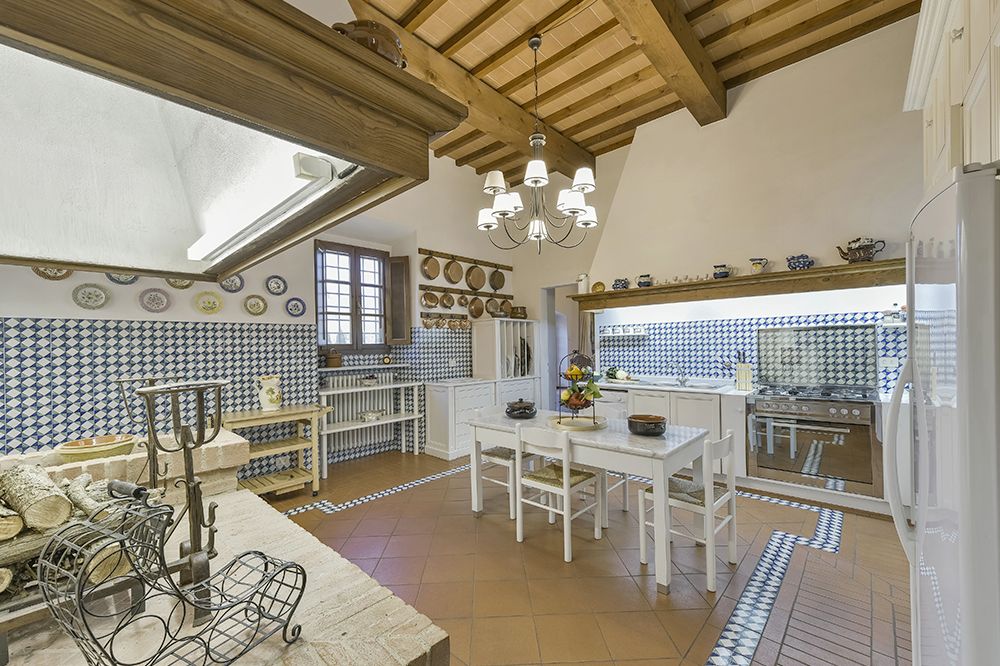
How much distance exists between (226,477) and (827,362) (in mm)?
4532

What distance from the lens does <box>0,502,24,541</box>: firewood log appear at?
872 millimetres

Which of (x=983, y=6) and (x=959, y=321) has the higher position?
(x=983, y=6)

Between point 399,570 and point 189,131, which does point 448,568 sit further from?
point 189,131

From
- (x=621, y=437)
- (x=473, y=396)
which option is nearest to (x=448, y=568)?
(x=621, y=437)

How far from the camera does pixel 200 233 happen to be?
1.02 m

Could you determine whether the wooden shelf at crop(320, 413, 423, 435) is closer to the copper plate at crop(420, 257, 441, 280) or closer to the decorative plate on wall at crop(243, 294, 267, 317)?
the decorative plate on wall at crop(243, 294, 267, 317)

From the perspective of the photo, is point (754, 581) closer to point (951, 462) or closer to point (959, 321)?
point (951, 462)

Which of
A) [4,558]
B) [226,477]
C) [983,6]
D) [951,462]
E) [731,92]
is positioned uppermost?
[731,92]

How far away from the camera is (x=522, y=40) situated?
11.7 feet

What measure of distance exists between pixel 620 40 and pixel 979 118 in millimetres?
2915

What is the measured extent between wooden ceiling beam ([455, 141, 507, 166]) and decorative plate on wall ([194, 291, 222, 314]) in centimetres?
348

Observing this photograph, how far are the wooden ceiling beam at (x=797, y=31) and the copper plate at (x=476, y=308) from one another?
3803 mm

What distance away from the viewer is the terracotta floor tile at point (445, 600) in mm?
2133

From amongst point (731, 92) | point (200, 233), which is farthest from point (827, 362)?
point (200, 233)
